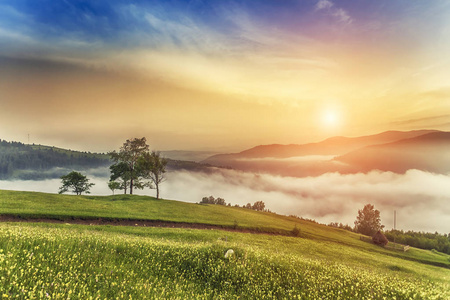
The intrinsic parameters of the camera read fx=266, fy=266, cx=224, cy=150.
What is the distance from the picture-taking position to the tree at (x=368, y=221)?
109688 mm

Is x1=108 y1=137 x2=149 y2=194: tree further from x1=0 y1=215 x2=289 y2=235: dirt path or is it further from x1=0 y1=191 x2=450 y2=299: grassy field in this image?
x1=0 y1=191 x2=450 y2=299: grassy field

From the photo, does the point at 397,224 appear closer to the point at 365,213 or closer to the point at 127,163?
the point at 365,213

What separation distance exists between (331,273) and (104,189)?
289 feet

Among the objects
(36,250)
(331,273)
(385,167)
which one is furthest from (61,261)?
(385,167)

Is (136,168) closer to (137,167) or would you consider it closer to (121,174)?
(137,167)

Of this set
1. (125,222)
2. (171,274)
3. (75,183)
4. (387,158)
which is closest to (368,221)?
(387,158)

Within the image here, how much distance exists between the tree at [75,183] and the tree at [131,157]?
25411 millimetres

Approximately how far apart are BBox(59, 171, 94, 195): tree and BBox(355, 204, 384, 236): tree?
4336 inches

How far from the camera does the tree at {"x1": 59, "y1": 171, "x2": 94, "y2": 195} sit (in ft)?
307

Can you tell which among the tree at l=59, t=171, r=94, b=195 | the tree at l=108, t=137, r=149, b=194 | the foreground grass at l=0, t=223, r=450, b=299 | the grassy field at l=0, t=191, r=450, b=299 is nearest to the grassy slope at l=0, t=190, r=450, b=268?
the tree at l=108, t=137, r=149, b=194

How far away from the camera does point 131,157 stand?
7862 cm

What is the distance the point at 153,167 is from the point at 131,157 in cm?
1263

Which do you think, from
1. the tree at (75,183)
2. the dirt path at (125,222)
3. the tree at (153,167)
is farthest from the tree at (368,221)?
the tree at (75,183)

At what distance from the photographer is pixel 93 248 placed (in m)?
11.2
